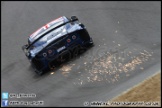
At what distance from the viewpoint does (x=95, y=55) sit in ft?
57.9

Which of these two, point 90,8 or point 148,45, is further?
point 90,8

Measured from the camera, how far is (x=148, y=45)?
57.1 ft

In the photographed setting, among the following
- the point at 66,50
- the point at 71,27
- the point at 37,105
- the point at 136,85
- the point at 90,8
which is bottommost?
the point at 37,105

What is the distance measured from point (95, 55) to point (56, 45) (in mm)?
2011

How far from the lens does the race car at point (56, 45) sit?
1725cm

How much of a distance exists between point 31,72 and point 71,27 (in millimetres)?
3077

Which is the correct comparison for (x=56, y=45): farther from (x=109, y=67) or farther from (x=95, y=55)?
(x=109, y=67)

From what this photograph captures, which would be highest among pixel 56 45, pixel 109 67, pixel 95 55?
pixel 56 45

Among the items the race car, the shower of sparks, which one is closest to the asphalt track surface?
the shower of sparks

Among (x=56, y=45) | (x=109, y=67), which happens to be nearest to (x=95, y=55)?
(x=109, y=67)

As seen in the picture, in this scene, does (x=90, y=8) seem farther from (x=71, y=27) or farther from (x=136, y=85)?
(x=136, y=85)

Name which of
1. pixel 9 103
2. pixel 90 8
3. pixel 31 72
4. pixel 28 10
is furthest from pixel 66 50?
pixel 28 10

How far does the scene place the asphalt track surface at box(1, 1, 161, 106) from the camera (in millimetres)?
15844

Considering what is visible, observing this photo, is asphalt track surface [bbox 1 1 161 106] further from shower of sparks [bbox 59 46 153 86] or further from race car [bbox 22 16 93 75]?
race car [bbox 22 16 93 75]
